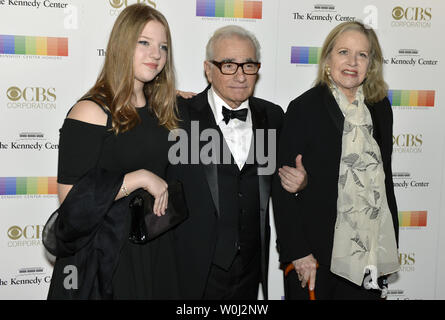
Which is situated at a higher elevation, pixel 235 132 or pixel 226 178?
pixel 235 132

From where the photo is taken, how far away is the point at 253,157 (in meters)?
2.54

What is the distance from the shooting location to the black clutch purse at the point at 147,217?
2.19 meters

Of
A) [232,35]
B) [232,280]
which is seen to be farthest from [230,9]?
[232,280]

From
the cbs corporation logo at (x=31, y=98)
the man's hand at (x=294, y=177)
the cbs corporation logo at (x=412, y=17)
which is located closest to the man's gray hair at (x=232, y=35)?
the man's hand at (x=294, y=177)

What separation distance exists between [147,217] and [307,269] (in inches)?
38.2

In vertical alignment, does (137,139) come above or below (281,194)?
above

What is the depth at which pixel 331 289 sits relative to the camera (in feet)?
8.64

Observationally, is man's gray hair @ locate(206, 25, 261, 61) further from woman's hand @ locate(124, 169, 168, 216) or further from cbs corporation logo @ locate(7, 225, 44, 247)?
cbs corporation logo @ locate(7, 225, 44, 247)

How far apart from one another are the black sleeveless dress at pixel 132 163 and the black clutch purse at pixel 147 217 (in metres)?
0.11

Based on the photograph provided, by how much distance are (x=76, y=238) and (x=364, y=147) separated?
62.1 inches

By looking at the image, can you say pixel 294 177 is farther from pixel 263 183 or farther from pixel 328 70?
pixel 328 70
